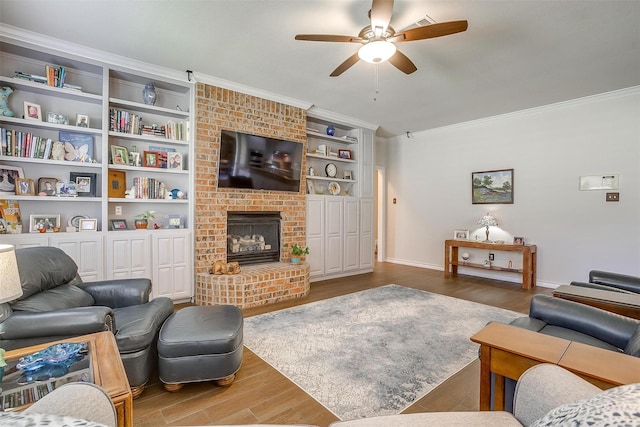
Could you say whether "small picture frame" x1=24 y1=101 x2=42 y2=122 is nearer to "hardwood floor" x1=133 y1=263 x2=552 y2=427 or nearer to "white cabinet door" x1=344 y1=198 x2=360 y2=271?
"hardwood floor" x1=133 y1=263 x2=552 y2=427

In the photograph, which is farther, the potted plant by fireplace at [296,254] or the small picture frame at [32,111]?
the potted plant by fireplace at [296,254]

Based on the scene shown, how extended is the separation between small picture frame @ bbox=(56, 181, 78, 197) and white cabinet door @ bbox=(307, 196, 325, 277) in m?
3.08

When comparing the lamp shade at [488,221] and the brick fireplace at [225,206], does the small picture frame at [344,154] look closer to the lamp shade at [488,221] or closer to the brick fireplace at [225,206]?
the brick fireplace at [225,206]

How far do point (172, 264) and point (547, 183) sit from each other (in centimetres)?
573

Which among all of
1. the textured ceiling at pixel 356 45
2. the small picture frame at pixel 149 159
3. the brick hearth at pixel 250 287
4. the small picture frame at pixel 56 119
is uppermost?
the textured ceiling at pixel 356 45

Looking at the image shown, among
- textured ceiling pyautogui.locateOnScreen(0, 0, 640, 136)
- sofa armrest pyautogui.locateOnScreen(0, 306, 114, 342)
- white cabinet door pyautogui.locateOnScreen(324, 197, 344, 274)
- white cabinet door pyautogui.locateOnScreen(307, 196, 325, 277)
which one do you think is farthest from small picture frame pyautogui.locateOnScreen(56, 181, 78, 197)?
white cabinet door pyautogui.locateOnScreen(324, 197, 344, 274)

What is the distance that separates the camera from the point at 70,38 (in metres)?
3.01

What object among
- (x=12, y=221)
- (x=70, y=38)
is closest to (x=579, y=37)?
(x=70, y=38)

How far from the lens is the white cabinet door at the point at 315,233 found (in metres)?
5.15

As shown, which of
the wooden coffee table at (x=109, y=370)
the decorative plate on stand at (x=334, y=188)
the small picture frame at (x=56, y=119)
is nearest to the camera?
the wooden coffee table at (x=109, y=370)

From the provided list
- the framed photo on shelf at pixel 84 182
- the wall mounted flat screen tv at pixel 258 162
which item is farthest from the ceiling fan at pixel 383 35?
the framed photo on shelf at pixel 84 182

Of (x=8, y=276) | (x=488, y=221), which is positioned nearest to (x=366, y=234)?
(x=488, y=221)

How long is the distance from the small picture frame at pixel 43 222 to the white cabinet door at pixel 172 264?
96cm

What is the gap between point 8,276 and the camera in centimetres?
128
